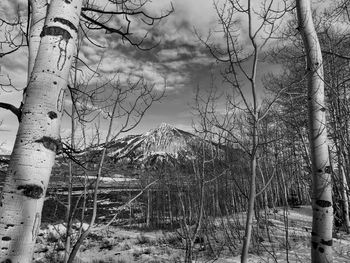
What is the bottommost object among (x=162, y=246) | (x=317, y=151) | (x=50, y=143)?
(x=162, y=246)

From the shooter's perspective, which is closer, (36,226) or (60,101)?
(36,226)

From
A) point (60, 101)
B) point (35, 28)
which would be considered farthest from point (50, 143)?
point (35, 28)

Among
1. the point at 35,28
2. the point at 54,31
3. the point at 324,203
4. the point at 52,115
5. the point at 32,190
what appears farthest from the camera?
the point at 324,203

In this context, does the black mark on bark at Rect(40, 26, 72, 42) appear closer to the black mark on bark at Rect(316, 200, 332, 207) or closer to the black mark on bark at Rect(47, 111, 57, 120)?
the black mark on bark at Rect(47, 111, 57, 120)

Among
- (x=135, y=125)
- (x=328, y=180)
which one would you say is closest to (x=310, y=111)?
(x=328, y=180)

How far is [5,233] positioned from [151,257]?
9576mm

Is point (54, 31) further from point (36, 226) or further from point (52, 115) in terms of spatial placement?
point (36, 226)

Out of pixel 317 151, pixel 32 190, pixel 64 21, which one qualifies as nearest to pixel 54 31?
pixel 64 21

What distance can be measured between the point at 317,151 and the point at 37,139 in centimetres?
252

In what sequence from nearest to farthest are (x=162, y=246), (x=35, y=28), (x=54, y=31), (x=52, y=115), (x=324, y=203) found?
(x=52, y=115) < (x=54, y=31) < (x=35, y=28) < (x=324, y=203) < (x=162, y=246)

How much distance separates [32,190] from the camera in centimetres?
110

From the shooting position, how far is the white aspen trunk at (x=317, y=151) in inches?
A: 96.4

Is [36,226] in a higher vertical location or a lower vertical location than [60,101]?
lower

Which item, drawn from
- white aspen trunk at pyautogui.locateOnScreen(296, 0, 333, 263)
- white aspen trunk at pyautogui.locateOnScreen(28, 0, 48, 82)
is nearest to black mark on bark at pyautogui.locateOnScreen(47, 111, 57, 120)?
white aspen trunk at pyautogui.locateOnScreen(28, 0, 48, 82)
